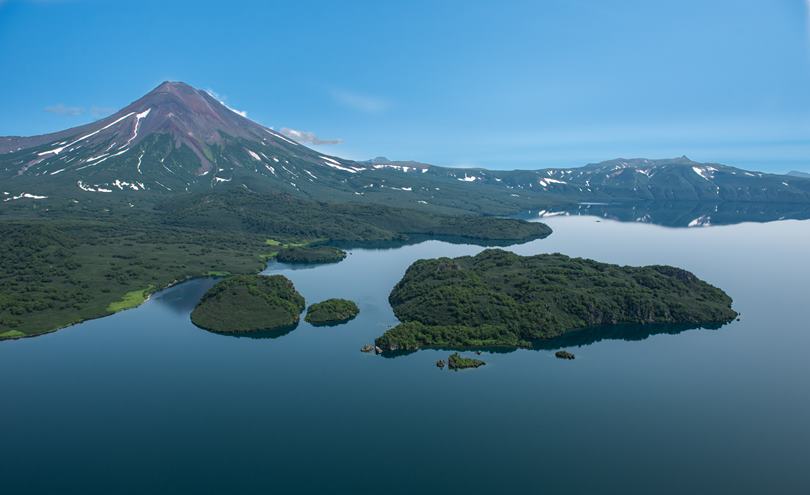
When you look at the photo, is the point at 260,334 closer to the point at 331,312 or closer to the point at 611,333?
the point at 331,312

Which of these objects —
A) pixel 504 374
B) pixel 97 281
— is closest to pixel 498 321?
pixel 504 374

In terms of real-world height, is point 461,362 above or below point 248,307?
below

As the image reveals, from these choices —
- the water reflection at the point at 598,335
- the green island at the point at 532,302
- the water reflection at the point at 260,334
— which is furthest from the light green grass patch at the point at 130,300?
the water reflection at the point at 598,335

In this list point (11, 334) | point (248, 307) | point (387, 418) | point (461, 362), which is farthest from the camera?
point (248, 307)

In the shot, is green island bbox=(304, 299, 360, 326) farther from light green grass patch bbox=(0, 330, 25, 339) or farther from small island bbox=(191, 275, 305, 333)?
light green grass patch bbox=(0, 330, 25, 339)

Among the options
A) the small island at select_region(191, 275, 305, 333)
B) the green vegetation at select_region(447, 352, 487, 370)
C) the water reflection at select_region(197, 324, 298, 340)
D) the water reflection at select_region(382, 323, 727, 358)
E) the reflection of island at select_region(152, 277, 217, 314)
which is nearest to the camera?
the green vegetation at select_region(447, 352, 487, 370)

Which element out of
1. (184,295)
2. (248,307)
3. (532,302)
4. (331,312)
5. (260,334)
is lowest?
(260,334)

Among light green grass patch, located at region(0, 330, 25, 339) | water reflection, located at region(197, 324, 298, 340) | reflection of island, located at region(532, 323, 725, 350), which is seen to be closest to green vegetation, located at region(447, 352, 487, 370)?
reflection of island, located at region(532, 323, 725, 350)

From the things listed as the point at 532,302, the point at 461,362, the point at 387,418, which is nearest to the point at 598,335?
the point at 532,302
